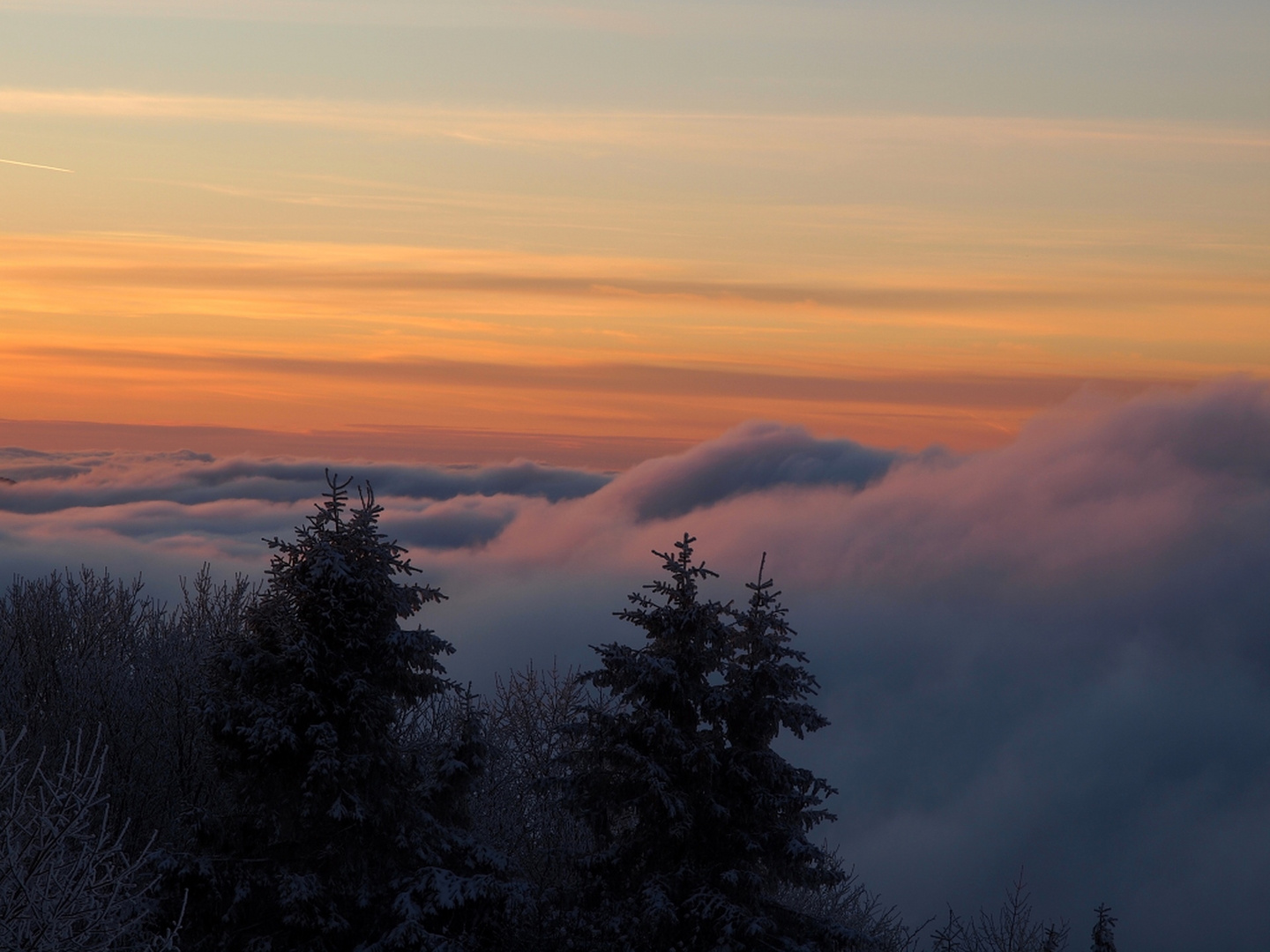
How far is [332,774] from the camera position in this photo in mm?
20797

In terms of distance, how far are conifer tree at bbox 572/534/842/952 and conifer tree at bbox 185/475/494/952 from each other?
2353mm

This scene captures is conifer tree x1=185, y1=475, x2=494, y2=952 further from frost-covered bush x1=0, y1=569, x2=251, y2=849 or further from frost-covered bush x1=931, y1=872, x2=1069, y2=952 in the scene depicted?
frost-covered bush x1=931, y1=872, x2=1069, y2=952

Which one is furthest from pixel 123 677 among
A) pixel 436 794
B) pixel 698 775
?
pixel 698 775

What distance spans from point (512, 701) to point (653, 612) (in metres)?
23.1

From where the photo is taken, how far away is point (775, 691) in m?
23.3

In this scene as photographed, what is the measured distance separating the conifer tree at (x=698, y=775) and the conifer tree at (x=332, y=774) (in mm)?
2353

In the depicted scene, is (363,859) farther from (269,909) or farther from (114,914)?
(114,914)

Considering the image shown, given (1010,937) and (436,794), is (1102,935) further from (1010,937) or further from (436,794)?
(436,794)

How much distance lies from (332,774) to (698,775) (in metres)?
6.08

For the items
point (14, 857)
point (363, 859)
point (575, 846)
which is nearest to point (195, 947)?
point (363, 859)

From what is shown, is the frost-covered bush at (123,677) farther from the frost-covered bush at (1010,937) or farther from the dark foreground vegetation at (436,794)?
the frost-covered bush at (1010,937)

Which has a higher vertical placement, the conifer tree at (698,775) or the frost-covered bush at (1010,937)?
the conifer tree at (698,775)

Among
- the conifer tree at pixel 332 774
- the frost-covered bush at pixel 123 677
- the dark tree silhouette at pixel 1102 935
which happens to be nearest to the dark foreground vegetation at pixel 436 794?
the conifer tree at pixel 332 774

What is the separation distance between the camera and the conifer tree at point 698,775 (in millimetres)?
22625
